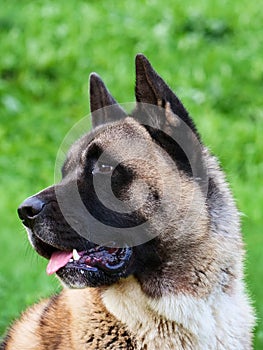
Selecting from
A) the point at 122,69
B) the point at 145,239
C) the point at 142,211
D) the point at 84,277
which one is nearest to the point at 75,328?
the point at 84,277

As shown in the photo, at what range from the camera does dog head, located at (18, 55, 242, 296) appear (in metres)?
4.19

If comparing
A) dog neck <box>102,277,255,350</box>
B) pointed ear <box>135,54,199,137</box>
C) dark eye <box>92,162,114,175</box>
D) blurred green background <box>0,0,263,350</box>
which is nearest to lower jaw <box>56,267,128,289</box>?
dog neck <box>102,277,255,350</box>

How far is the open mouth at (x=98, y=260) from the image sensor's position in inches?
166

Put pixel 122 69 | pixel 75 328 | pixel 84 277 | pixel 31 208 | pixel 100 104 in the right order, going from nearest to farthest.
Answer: pixel 31 208
pixel 84 277
pixel 75 328
pixel 100 104
pixel 122 69

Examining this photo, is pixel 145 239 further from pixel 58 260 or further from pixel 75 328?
pixel 75 328

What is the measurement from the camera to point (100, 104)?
486 centimetres

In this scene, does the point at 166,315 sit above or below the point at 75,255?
below

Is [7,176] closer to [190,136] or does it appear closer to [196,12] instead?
[196,12]

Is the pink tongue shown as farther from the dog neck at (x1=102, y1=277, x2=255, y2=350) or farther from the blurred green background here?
the blurred green background

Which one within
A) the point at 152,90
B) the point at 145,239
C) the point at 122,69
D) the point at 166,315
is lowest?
the point at 166,315

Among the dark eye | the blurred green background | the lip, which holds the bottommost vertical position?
the lip

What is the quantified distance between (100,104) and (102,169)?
2.18ft

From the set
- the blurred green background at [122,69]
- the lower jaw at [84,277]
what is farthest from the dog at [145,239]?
the blurred green background at [122,69]

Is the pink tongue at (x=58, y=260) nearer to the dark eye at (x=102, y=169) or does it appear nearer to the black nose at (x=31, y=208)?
the black nose at (x=31, y=208)
